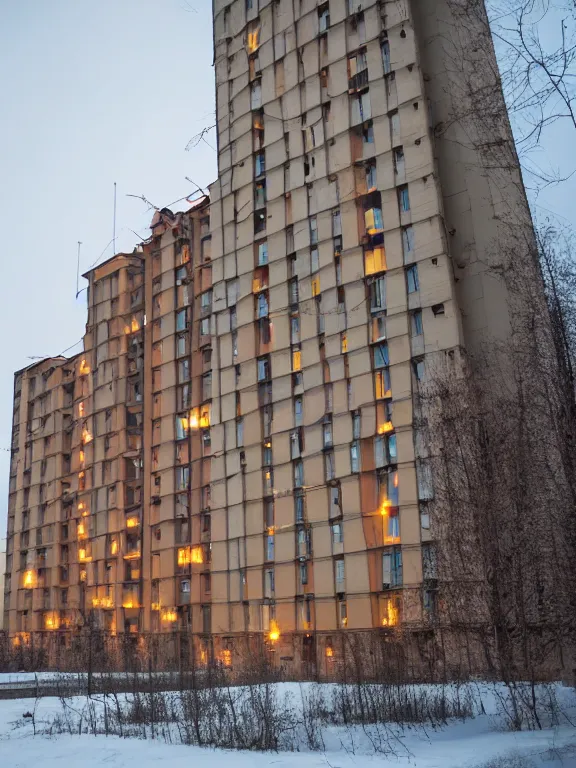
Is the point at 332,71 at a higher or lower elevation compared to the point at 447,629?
higher

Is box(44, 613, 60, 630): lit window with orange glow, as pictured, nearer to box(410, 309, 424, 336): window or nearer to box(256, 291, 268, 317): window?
box(256, 291, 268, 317): window

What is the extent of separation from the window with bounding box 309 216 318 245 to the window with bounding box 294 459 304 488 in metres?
11.4

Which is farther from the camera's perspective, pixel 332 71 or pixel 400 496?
pixel 332 71

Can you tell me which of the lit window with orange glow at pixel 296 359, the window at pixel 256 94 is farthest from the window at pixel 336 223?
the window at pixel 256 94

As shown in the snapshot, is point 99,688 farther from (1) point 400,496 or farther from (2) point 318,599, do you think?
(1) point 400,496

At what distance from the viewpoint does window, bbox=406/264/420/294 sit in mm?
39369

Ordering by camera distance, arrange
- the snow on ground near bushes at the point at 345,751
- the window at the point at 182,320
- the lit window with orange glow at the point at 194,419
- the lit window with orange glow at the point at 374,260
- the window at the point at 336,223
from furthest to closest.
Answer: the window at the point at 182,320, the lit window with orange glow at the point at 194,419, the window at the point at 336,223, the lit window with orange glow at the point at 374,260, the snow on ground near bushes at the point at 345,751

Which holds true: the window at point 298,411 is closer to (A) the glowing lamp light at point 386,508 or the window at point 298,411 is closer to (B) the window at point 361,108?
(A) the glowing lamp light at point 386,508

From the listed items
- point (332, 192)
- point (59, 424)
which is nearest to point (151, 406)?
point (59, 424)

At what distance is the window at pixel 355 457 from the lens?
130 feet

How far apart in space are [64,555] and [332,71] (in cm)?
3880

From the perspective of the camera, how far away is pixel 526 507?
27047 millimetres

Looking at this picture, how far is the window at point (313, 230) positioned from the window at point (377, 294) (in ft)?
16.1

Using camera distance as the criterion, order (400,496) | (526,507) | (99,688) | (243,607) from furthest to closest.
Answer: (243,607) → (400,496) → (99,688) → (526,507)
